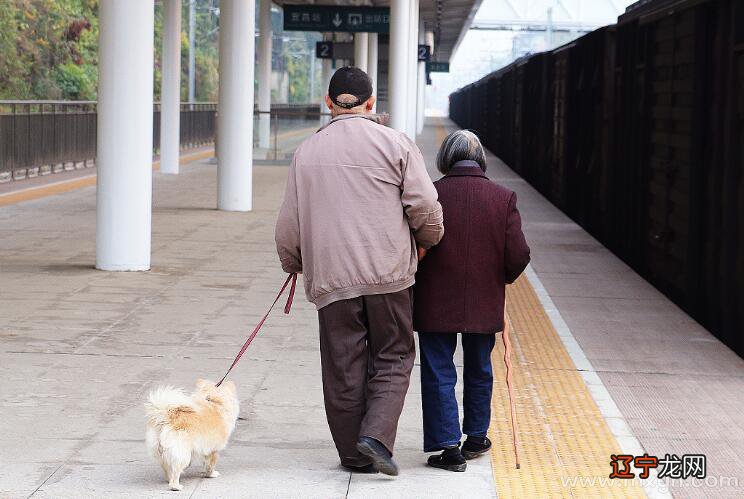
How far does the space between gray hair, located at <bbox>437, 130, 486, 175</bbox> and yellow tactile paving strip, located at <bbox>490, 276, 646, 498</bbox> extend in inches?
50.2

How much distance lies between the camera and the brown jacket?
511cm

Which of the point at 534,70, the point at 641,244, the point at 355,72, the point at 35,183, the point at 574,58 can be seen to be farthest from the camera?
the point at 534,70

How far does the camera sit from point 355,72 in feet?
17.3

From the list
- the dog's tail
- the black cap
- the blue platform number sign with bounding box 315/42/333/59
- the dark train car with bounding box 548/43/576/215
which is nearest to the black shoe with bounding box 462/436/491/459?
the dog's tail

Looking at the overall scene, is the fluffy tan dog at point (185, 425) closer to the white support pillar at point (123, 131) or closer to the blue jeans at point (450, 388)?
the blue jeans at point (450, 388)

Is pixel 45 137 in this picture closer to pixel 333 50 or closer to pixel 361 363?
pixel 361 363

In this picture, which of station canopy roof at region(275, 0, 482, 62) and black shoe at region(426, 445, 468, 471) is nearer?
black shoe at region(426, 445, 468, 471)

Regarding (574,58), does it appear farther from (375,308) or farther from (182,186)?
(375,308)

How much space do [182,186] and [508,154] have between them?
11458mm

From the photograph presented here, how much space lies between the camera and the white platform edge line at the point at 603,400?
17.2ft

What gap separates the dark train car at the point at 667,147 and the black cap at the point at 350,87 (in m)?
3.75

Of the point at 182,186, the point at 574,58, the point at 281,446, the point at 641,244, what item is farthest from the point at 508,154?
the point at 281,446

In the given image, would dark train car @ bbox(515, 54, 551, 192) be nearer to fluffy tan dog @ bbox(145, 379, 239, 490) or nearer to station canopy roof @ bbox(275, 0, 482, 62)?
station canopy roof @ bbox(275, 0, 482, 62)

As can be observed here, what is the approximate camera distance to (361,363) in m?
5.23
